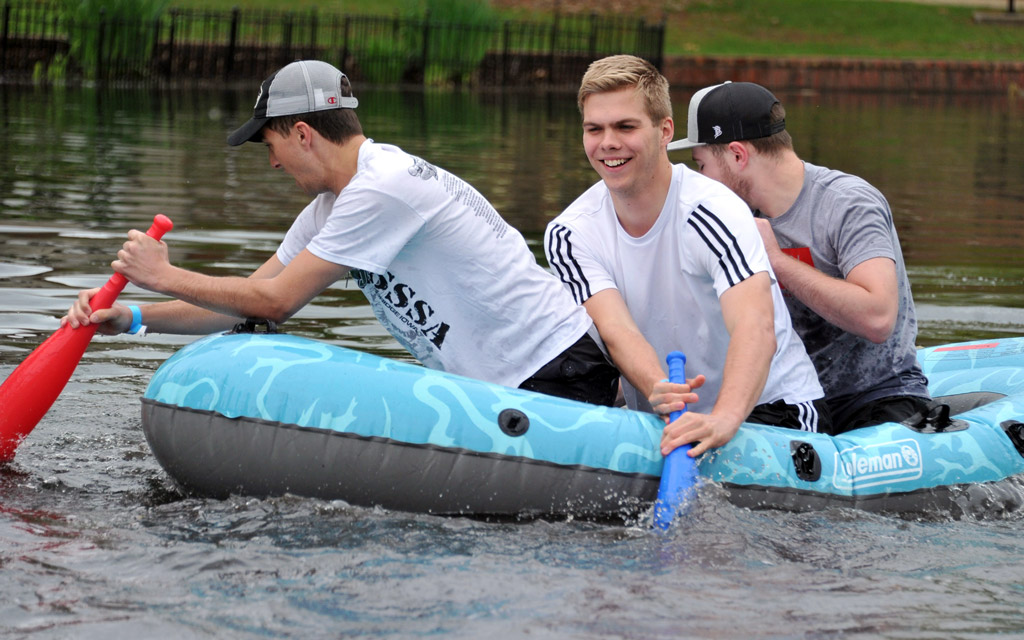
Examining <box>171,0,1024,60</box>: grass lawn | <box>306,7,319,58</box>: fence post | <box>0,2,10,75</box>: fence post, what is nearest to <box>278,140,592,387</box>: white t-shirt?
<box>0,2,10,75</box>: fence post

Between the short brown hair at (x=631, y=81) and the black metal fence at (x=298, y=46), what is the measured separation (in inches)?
749

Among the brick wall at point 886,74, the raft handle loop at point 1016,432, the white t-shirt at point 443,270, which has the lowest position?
the raft handle loop at point 1016,432

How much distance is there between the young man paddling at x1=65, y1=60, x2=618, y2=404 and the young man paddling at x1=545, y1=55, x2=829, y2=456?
168 millimetres

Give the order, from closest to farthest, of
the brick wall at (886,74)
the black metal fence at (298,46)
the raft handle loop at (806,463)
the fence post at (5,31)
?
1. the raft handle loop at (806,463)
2. the fence post at (5,31)
3. the black metal fence at (298,46)
4. the brick wall at (886,74)

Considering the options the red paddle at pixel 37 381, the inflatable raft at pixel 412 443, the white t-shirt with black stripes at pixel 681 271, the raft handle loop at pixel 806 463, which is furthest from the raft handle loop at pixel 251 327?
the raft handle loop at pixel 806 463

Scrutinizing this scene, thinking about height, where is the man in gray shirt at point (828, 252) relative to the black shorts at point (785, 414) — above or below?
above

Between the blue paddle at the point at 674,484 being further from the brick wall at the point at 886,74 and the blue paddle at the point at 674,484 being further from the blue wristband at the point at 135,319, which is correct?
the brick wall at the point at 886,74

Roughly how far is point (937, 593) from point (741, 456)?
0.77 m

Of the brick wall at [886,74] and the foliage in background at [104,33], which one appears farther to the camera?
the brick wall at [886,74]

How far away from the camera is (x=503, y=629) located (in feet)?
11.1

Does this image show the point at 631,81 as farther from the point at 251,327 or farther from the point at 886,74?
the point at 886,74

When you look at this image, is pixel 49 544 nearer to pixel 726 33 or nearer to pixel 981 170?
pixel 981 170

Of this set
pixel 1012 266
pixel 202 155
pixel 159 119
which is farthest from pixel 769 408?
pixel 159 119

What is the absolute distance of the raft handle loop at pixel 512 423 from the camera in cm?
414
